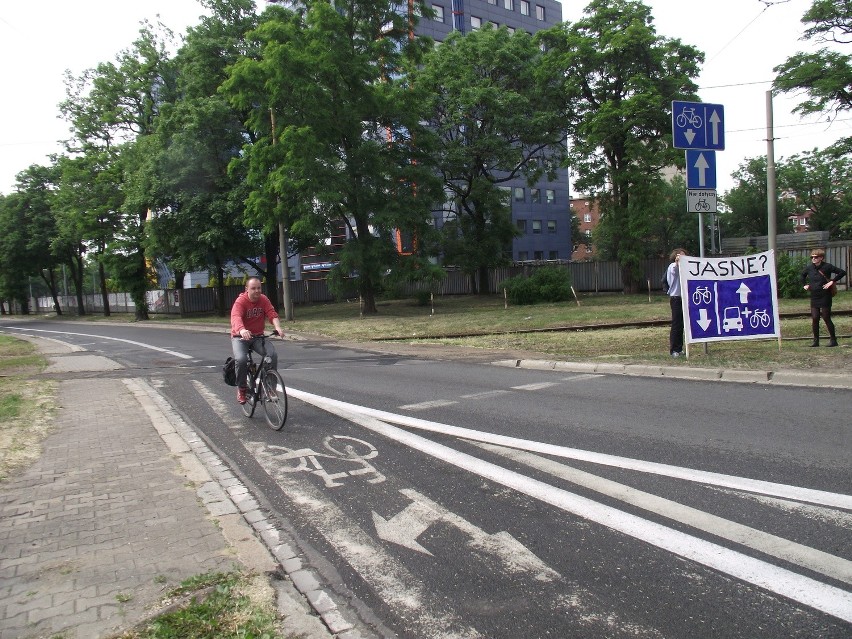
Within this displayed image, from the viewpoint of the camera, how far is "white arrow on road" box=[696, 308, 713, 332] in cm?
1086

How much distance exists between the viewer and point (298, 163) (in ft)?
83.0

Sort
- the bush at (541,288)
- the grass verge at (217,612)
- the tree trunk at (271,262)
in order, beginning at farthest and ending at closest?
the tree trunk at (271,262) < the bush at (541,288) < the grass verge at (217,612)

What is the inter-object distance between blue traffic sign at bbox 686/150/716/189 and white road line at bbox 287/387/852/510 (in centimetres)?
691

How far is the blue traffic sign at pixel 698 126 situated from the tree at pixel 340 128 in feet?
55.1

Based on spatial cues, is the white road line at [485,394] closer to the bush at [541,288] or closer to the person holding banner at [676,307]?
the person holding banner at [676,307]

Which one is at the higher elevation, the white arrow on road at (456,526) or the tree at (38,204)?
the tree at (38,204)

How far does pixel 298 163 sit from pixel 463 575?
2376 cm

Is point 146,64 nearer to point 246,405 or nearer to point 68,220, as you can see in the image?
point 68,220

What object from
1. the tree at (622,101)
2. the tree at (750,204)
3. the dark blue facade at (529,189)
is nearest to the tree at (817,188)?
Result: the tree at (750,204)

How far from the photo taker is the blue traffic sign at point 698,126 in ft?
35.9

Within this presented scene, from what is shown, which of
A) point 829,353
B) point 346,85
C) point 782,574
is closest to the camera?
point 782,574

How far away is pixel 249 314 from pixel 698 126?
8.50m

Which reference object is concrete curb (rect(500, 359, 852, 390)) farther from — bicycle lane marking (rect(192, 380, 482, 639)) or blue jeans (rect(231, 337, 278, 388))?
bicycle lane marking (rect(192, 380, 482, 639))

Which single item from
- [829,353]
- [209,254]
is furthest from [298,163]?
[829,353]
